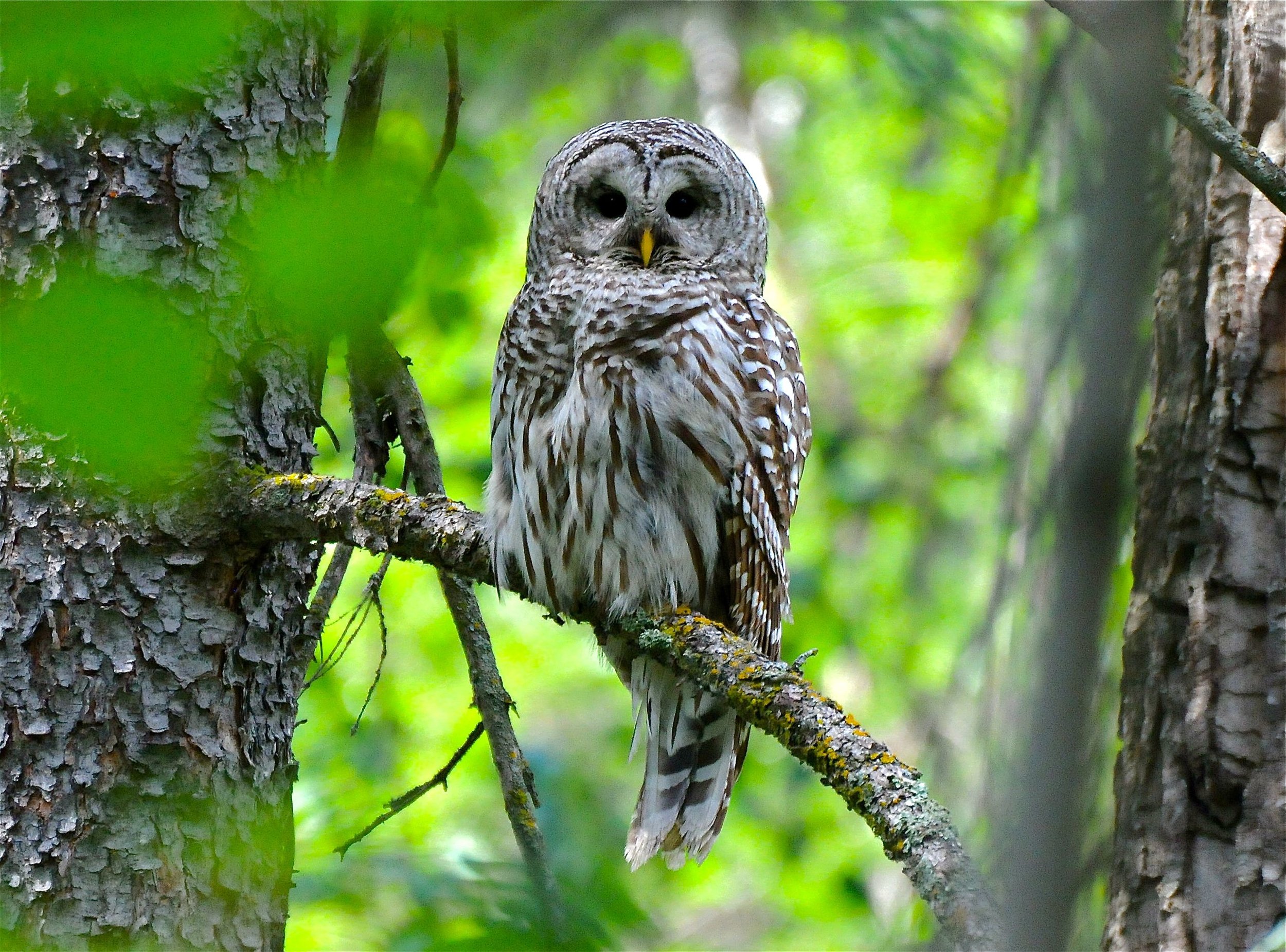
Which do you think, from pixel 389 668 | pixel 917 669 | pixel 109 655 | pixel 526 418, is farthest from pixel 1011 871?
pixel 917 669

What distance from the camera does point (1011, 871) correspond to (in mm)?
665

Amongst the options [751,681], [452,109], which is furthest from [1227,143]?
[452,109]

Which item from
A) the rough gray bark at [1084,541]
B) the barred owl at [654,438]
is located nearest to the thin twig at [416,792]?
the barred owl at [654,438]

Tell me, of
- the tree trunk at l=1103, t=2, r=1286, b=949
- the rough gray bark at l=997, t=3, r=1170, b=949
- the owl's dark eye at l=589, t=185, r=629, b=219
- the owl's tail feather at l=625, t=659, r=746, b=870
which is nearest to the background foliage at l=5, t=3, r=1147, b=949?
the rough gray bark at l=997, t=3, r=1170, b=949

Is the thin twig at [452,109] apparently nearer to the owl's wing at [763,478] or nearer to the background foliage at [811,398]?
the background foliage at [811,398]

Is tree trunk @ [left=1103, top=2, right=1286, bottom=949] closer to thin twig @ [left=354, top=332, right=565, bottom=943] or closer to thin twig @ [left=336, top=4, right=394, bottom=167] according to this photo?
thin twig @ [left=354, top=332, right=565, bottom=943]

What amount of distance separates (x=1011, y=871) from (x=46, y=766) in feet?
7.69

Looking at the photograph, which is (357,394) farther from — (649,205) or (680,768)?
(680,768)

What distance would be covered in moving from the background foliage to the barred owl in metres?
0.41

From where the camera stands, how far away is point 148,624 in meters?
2.62

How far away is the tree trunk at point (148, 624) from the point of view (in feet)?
8.19

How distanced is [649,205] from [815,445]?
4713mm

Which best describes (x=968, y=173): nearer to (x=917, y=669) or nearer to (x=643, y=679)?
(x=917, y=669)

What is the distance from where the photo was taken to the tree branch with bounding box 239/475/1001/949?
1.85 meters
